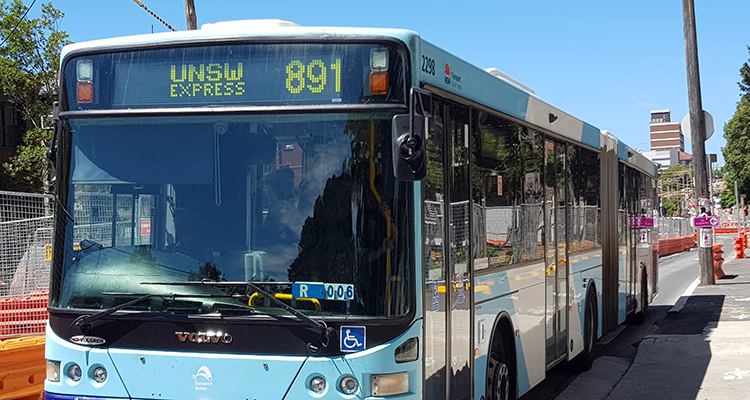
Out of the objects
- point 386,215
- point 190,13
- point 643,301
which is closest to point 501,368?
point 386,215

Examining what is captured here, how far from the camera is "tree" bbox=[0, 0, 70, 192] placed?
1251 inches

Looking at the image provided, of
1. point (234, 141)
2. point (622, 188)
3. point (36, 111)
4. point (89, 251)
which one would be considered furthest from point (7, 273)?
point (36, 111)

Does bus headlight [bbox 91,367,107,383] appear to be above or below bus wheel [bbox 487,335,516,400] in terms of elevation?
above

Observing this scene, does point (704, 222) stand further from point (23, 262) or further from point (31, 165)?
point (31, 165)

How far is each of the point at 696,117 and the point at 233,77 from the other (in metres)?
19.7

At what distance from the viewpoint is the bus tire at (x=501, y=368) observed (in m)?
6.80

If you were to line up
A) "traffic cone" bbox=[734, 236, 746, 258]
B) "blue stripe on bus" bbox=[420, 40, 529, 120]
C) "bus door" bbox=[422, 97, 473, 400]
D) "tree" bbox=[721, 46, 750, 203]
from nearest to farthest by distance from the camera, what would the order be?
"bus door" bbox=[422, 97, 473, 400]
"blue stripe on bus" bbox=[420, 40, 529, 120]
"traffic cone" bbox=[734, 236, 746, 258]
"tree" bbox=[721, 46, 750, 203]

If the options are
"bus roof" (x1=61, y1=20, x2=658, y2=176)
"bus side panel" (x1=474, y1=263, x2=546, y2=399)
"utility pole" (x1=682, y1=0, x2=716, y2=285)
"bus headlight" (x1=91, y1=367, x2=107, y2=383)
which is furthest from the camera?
"utility pole" (x1=682, y1=0, x2=716, y2=285)

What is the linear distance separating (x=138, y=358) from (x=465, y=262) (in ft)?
7.69

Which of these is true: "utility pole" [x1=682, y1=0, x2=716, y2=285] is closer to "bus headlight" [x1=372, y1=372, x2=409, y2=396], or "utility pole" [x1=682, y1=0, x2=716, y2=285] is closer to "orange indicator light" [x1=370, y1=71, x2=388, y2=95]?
"bus headlight" [x1=372, y1=372, x2=409, y2=396]

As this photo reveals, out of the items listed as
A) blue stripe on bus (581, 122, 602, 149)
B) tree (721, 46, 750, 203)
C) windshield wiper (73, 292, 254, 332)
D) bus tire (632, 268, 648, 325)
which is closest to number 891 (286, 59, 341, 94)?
windshield wiper (73, 292, 254, 332)

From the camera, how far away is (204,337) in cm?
493

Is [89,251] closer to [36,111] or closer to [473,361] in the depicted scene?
[473,361]

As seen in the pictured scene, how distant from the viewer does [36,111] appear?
33.2 metres
